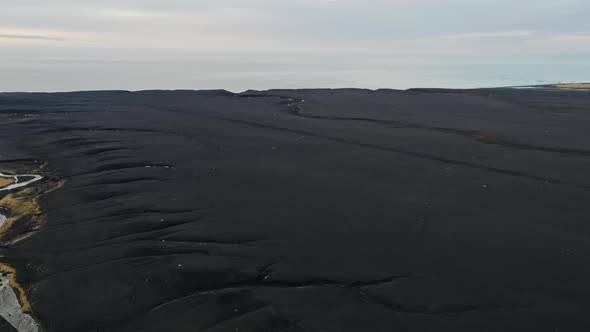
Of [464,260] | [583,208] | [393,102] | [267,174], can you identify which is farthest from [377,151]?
[393,102]

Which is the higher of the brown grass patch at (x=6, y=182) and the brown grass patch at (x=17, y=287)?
the brown grass patch at (x=6, y=182)

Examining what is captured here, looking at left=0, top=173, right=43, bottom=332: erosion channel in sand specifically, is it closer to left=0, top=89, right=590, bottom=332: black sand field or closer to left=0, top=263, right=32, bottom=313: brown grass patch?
left=0, top=263, right=32, bottom=313: brown grass patch

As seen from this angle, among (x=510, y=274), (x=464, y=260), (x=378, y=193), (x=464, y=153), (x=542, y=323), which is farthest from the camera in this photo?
(x=464, y=153)

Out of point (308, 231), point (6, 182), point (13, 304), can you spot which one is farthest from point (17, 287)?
point (6, 182)

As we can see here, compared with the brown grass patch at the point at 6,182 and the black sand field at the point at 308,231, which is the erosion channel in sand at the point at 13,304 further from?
the brown grass patch at the point at 6,182

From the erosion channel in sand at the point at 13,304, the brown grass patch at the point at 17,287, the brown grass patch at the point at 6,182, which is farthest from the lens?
the brown grass patch at the point at 6,182

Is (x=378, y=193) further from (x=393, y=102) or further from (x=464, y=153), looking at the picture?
(x=393, y=102)

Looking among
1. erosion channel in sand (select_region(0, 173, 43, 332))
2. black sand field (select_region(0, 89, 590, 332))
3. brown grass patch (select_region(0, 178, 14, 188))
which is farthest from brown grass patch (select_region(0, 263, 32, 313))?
brown grass patch (select_region(0, 178, 14, 188))

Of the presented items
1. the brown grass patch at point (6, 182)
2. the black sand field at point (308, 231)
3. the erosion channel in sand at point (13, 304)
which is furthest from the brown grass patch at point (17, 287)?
the brown grass patch at point (6, 182)
